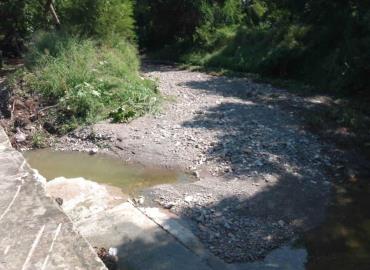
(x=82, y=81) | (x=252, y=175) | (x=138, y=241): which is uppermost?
(x=82, y=81)

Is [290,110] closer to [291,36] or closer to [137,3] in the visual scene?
[291,36]

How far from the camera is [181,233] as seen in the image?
546cm

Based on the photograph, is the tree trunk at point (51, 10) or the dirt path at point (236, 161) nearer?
the dirt path at point (236, 161)

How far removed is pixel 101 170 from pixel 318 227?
364 centimetres

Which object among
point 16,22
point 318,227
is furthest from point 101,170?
point 16,22

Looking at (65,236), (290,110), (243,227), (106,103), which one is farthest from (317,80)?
(65,236)

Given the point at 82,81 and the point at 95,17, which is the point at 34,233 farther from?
the point at 95,17

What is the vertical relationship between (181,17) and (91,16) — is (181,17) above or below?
below

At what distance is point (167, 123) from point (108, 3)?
5.77 m

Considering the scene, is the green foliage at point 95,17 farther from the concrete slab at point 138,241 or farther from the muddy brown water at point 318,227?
the concrete slab at point 138,241

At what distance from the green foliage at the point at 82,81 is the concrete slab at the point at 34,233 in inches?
263

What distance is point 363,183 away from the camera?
682 cm

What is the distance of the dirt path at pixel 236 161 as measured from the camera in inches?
219

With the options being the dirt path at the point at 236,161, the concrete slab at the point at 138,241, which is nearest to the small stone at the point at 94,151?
the dirt path at the point at 236,161
